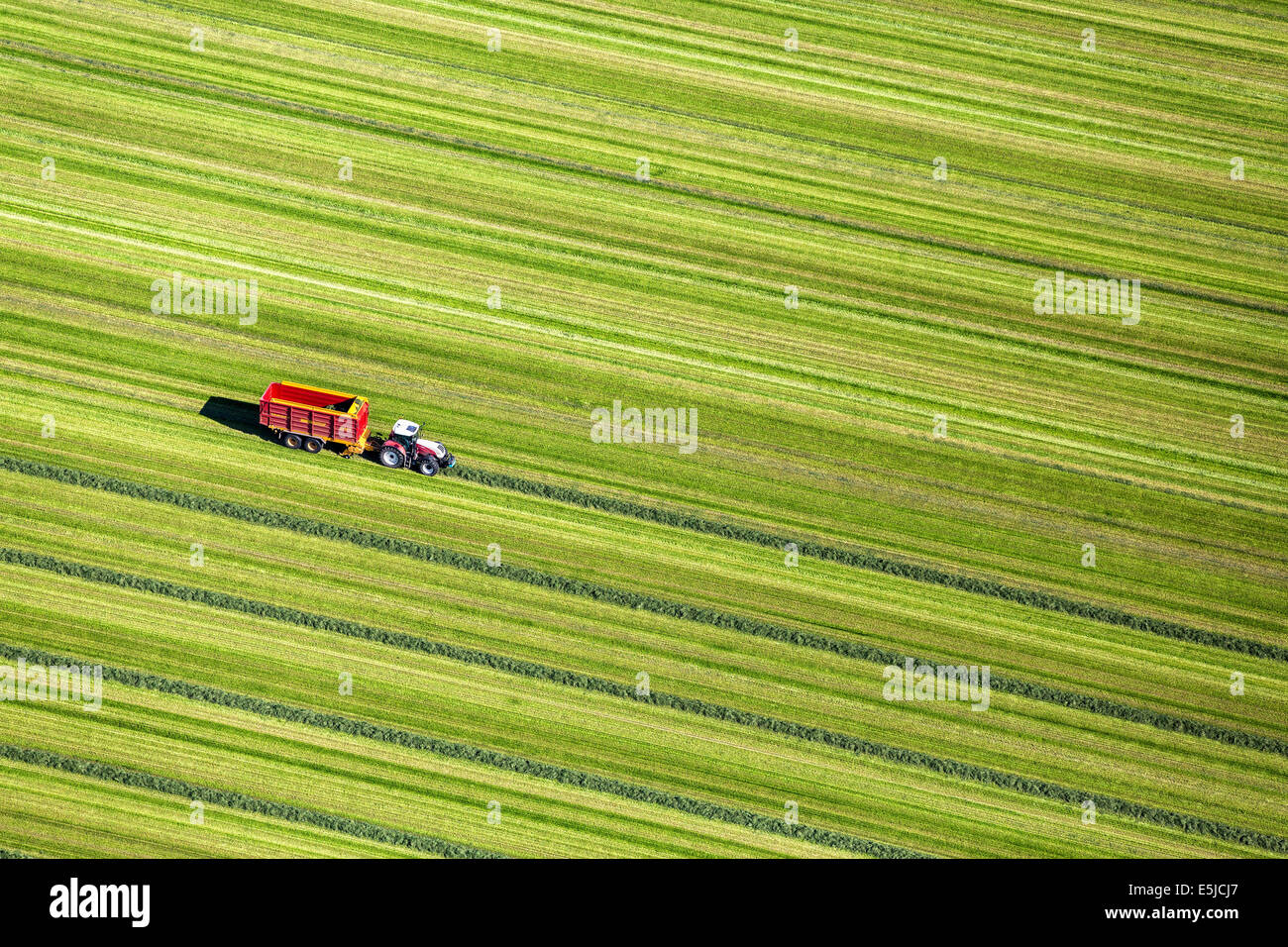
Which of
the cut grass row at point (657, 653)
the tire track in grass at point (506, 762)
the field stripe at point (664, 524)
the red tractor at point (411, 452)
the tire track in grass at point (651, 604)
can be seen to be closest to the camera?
the tire track in grass at point (506, 762)

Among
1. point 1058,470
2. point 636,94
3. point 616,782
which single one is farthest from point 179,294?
point 1058,470

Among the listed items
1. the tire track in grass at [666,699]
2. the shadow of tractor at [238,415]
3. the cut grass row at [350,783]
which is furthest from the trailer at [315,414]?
the cut grass row at [350,783]

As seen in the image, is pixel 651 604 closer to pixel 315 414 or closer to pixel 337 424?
pixel 337 424

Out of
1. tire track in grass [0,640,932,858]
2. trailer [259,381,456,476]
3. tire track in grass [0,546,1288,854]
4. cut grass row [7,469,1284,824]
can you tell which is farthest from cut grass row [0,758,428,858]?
trailer [259,381,456,476]

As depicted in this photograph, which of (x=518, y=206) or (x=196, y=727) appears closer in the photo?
(x=196, y=727)

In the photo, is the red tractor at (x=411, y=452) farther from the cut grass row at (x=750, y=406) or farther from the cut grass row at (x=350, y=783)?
the cut grass row at (x=350, y=783)

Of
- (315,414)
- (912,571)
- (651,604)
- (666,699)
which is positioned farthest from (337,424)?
(912,571)

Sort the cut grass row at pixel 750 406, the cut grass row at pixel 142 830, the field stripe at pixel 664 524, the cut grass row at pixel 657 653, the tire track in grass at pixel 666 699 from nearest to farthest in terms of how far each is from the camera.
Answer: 1. the cut grass row at pixel 142 830
2. the tire track in grass at pixel 666 699
3. the cut grass row at pixel 657 653
4. the field stripe at pixel 664 524
5. the cut grass row at pixel 750 406
